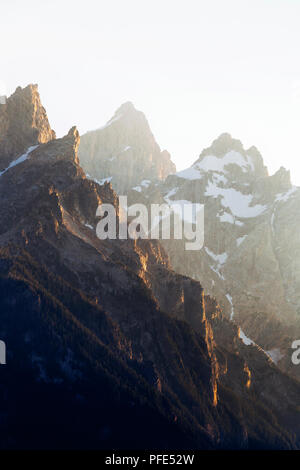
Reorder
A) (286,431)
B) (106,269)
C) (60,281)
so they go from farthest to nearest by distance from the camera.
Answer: (286,431), (106,269), (60,281)

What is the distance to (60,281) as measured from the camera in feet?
443

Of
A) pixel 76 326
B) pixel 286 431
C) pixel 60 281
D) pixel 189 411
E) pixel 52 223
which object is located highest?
pixel 52 223

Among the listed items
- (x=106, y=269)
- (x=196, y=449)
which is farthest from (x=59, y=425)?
(x=106, y=269)

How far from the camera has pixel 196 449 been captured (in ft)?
403

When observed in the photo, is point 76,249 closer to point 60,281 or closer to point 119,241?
point 60,281

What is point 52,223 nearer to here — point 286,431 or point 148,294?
point 148,294

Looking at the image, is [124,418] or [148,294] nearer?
[124,418]

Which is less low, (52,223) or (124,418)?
(52,223)

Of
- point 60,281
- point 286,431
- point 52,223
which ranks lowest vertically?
point 286,431

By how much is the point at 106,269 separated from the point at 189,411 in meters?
36.9
